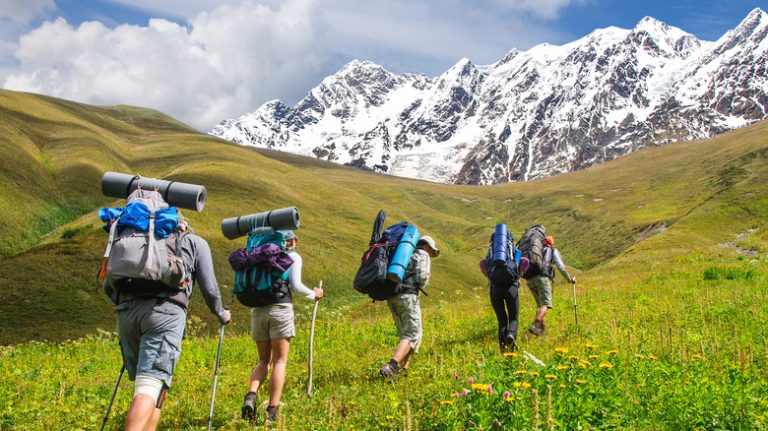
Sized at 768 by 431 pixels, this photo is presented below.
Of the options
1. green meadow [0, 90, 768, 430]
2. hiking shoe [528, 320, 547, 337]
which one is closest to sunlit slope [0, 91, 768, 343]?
green meadow [0, 90, 768, 430]

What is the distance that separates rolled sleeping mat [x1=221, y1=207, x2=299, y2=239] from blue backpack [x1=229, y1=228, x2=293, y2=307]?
0.33 m

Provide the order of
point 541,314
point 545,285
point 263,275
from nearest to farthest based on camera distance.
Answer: point 263,275 < point 541,314 < point 545,285

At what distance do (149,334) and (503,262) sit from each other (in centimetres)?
685

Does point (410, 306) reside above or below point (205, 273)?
below

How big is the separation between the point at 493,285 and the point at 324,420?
544 cm

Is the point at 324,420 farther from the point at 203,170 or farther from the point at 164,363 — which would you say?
the point at 203,170

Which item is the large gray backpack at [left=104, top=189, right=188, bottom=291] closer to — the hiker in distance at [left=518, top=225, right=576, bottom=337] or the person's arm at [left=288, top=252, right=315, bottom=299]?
the person's arm at [left=288, top=252, right=315, bottom=299]

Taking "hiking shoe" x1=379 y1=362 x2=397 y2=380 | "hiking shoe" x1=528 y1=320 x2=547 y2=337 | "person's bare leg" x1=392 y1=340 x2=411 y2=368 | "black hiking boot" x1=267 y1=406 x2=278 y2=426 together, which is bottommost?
"black hiking boot" x1=267 y1=406 x2=278 y2=426

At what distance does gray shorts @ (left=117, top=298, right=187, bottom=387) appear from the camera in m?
6.18

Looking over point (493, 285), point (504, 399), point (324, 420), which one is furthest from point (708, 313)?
point (324, 420)

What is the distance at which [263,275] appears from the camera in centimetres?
820

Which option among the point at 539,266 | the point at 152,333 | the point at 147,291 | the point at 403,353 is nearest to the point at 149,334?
the point at 152,333

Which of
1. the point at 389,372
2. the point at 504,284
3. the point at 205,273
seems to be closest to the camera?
the point at 205,273

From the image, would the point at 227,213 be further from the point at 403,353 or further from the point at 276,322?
the point at 276,322
